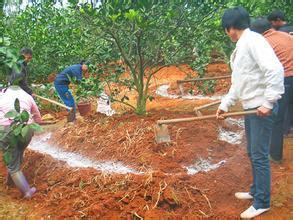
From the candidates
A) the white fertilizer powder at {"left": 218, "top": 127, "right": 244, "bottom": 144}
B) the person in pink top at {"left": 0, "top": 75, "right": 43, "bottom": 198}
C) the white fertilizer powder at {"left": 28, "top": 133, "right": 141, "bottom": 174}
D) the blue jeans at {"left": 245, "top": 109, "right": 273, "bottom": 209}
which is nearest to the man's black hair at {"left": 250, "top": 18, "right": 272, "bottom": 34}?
the blue jeans at {"left": 245, "top": 109, "right": 273, "bottom": 209}

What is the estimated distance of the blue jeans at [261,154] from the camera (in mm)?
3250

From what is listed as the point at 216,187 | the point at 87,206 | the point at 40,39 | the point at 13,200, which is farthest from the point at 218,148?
the point at 40,39

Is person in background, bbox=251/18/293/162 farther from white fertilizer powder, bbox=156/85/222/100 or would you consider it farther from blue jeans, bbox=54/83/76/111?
blue jeans, bbox=54/83/76/111

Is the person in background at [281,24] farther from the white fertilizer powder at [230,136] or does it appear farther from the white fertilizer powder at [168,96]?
the white fertilizer powder at [168,96]

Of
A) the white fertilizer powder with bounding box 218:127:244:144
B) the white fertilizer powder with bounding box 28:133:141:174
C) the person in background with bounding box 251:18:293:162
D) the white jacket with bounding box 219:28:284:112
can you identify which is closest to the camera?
the white jacket with bounding box 219:28:284:112

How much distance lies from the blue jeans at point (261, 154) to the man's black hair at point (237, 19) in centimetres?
81

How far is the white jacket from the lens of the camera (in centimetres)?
304

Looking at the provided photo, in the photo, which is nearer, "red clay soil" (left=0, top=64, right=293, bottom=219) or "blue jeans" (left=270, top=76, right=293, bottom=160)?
"red clay soil" (left=0, top=64, right=293, bottom=219)

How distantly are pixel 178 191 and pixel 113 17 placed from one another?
2.36m

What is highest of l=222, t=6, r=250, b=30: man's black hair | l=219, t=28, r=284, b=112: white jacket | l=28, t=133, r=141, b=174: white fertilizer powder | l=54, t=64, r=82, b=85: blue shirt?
l=222, t=6, r=250, b=30: man's black hair

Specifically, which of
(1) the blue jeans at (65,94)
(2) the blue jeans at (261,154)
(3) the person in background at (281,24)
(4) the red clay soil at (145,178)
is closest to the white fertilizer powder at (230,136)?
(4) the red clay soil at (145,178)

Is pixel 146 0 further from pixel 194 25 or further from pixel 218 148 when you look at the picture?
→ pixel 218 148

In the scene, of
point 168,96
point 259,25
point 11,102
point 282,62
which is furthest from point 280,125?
point 168,96

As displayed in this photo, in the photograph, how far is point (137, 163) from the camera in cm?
483
